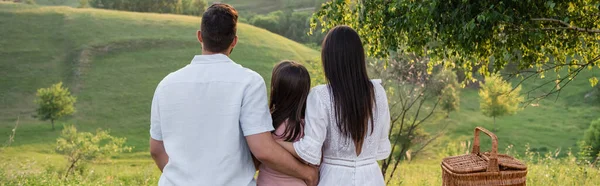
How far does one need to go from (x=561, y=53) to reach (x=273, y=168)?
5.58 metres

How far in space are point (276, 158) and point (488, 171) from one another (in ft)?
5.96

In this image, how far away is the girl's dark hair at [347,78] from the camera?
326 centimetres

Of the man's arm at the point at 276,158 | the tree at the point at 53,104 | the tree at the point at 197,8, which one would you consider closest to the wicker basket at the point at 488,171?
the man's arm at the point at 276,158

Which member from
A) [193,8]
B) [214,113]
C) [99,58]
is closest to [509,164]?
[214,113]

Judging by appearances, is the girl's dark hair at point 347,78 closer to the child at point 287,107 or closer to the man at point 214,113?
the child at point 287,107

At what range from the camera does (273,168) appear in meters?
3.14

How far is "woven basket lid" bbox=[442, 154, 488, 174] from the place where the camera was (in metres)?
4.11

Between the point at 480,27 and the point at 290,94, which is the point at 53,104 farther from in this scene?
the point at 290,94

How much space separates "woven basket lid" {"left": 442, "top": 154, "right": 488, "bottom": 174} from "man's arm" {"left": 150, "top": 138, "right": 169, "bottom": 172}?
212 centimetres

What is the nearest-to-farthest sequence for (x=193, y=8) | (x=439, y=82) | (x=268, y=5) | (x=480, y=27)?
(x=480, y=27) → (x=439, y=82) → (x=193, y=8) → (x=268, y=5)

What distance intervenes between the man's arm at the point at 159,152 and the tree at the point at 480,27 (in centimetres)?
307

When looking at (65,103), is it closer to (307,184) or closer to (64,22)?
(64,22)

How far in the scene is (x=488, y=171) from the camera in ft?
13.3

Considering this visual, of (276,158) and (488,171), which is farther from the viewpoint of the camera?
(488,171)
